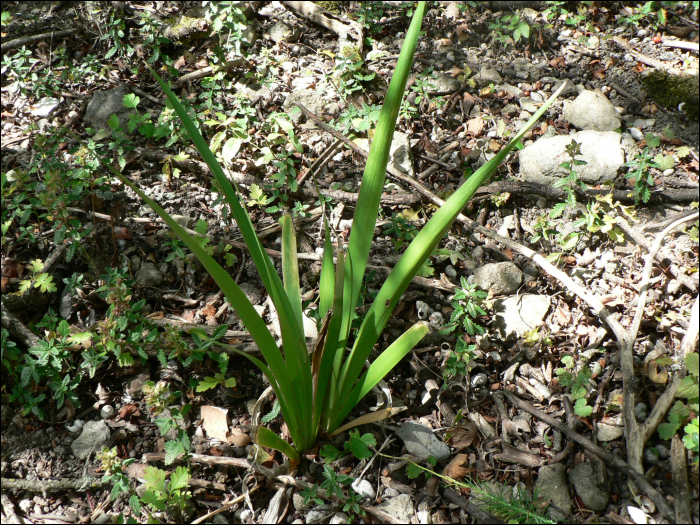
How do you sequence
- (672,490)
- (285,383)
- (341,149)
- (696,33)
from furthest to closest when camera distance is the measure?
(696,33)
(341,149)
(672,490)
(285,383)

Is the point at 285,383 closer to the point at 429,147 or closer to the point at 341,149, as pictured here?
the point at 341,149

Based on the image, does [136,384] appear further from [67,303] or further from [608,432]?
[608,432]

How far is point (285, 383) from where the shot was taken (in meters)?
1.09

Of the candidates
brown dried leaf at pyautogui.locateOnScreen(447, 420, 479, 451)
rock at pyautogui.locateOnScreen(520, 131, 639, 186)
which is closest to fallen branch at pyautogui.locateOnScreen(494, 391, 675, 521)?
brown dried leaf at pyautogui.locateOnScreen(447, 420, 479, 451)

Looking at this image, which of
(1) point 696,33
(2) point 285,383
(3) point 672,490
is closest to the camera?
(2) point 285,383

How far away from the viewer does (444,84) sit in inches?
88.0

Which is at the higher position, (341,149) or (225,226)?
(341,149)

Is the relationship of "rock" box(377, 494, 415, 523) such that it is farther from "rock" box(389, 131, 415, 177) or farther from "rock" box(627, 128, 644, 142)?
"rock" box(627, 128, 644, 142)

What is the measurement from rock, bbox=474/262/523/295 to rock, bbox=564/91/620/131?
84cm

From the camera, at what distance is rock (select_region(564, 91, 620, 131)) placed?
2.04 m

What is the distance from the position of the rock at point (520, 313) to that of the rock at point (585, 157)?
0.55 meters

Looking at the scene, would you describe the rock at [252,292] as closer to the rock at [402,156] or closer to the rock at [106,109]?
the rock at [402,156]

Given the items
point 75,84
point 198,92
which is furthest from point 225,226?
point 75,84

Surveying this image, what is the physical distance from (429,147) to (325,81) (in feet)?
2.07
